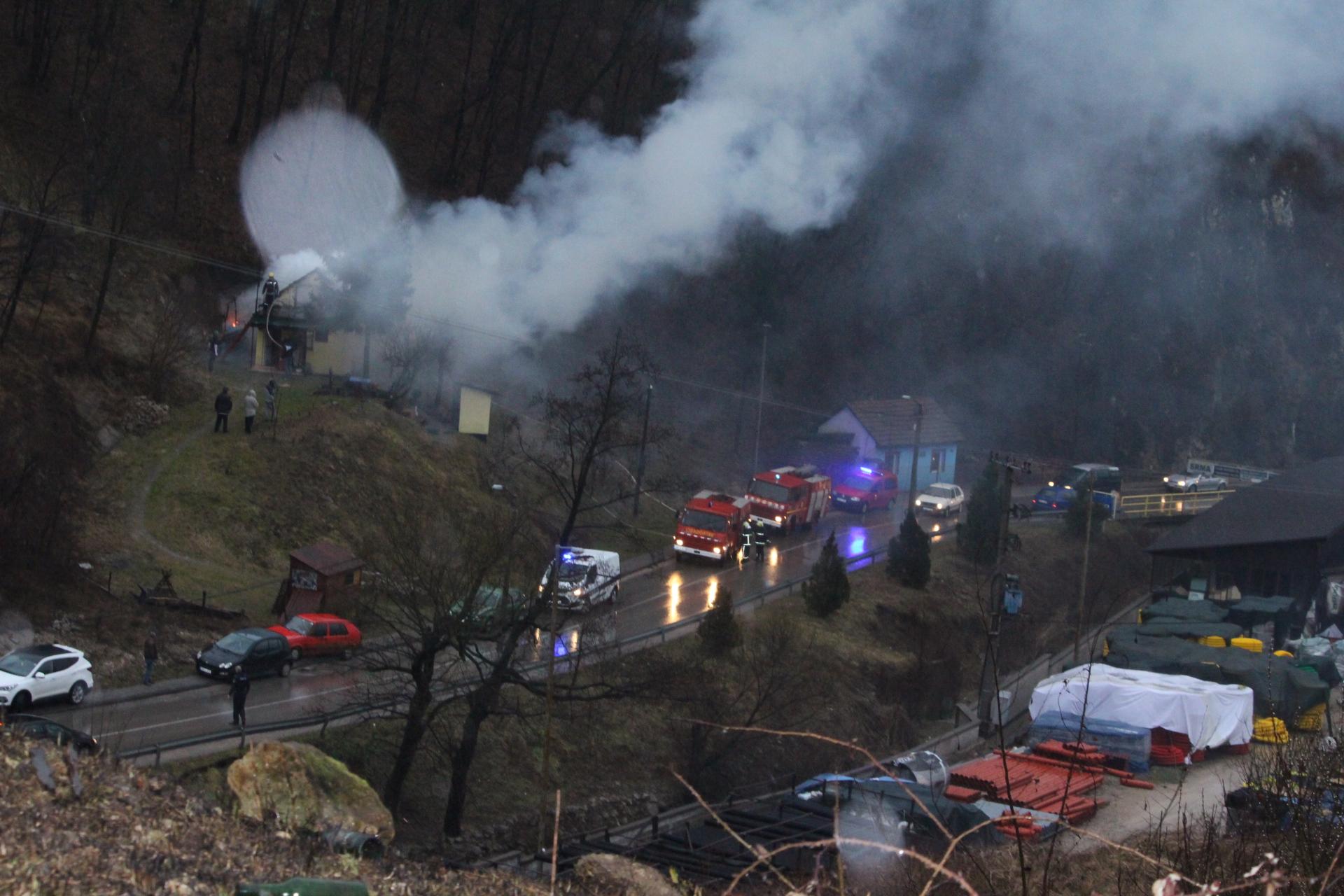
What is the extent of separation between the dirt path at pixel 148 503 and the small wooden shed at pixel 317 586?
8.81 ft

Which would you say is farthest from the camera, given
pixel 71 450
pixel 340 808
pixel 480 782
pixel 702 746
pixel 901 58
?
pixel 901 58

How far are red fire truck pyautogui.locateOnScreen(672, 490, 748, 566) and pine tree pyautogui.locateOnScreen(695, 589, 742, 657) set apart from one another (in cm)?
665

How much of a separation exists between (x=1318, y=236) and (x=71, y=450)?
7589 centimetres

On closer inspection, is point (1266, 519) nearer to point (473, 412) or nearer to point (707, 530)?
point (707, 530)

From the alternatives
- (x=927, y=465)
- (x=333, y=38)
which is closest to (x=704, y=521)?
(x=927, y=465)

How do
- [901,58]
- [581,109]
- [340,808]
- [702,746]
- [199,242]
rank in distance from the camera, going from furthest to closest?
[901,58]
[581,109]
[199,242]
[702,746]
[340,808]

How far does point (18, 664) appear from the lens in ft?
69.7

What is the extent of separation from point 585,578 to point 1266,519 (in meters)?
26.8

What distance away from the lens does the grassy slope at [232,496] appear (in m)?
26.1

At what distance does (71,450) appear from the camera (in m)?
30.9

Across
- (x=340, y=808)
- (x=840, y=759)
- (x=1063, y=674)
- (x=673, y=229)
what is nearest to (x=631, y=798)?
(x=840, y=759)

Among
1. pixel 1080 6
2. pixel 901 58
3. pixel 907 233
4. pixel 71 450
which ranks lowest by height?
pixel 71 450

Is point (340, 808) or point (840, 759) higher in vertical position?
point (340, 808)

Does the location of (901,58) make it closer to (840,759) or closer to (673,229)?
(673,229)
